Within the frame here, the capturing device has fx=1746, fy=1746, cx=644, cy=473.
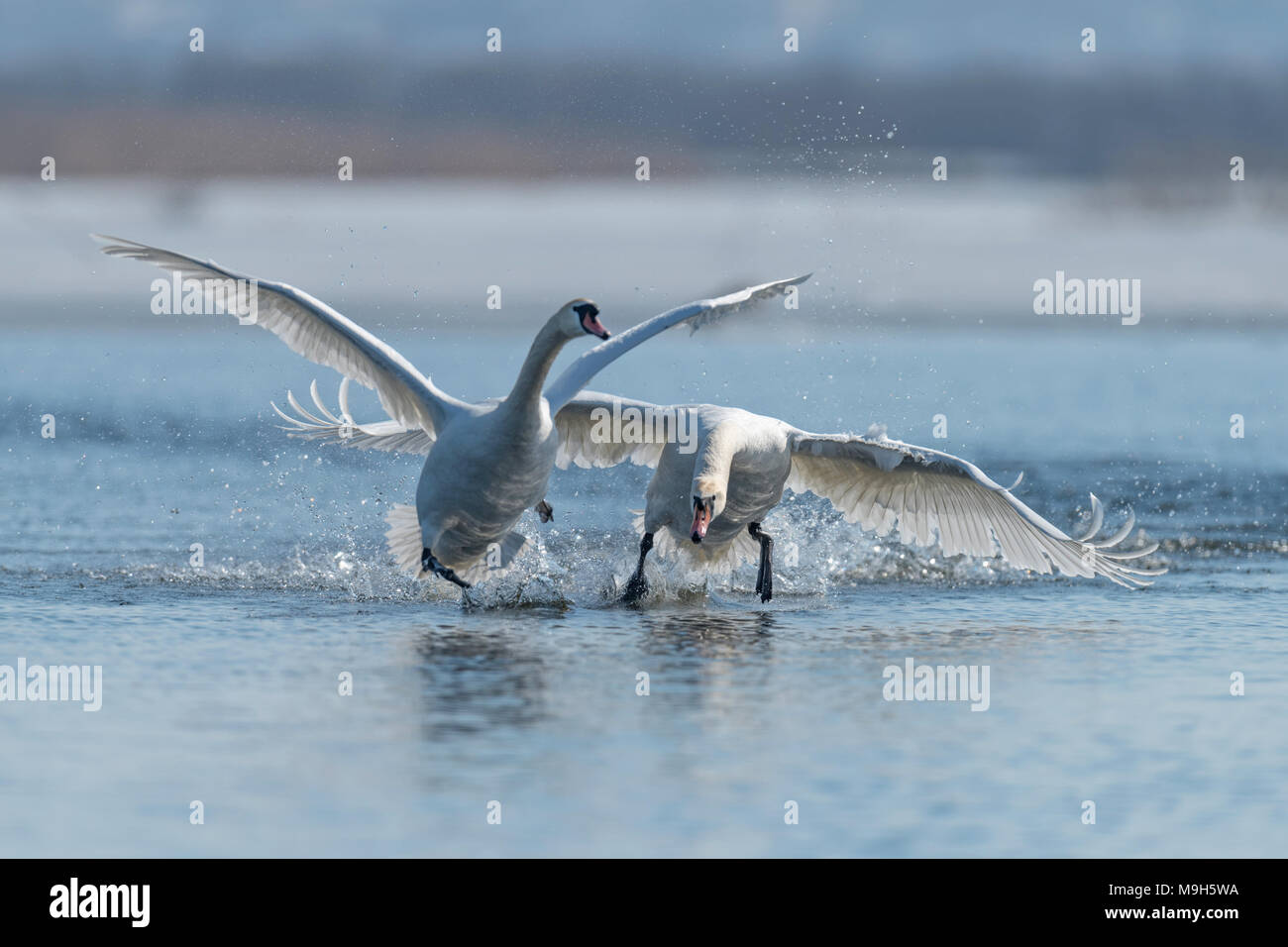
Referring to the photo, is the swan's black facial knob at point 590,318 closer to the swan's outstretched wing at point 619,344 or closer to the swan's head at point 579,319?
the swan's head at point 579,319

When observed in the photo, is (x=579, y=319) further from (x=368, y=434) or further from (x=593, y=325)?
(x=368, y=434)

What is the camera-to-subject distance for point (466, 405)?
12.5m

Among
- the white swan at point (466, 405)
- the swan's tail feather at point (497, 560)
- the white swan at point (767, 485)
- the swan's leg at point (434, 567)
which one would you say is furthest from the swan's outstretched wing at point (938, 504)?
the swan's leg at point (434, 567)

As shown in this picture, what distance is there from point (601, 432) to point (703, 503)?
1991mm

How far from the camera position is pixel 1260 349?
3238 inches

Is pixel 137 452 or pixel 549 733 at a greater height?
pixel 137 452

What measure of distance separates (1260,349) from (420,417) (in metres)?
75.4

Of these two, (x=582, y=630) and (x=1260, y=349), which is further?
(x=1260, y=349)

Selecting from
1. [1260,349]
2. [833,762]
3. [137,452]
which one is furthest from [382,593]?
[1260,349]

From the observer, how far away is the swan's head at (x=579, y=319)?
11438mm

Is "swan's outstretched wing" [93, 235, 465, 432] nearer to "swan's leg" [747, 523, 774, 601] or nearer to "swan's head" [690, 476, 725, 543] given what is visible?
"swan's head" [690, 476, 725, 543]

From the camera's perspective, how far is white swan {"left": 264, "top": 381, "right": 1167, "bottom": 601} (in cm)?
1338

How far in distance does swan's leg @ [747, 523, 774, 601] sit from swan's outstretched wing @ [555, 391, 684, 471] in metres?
1.03
